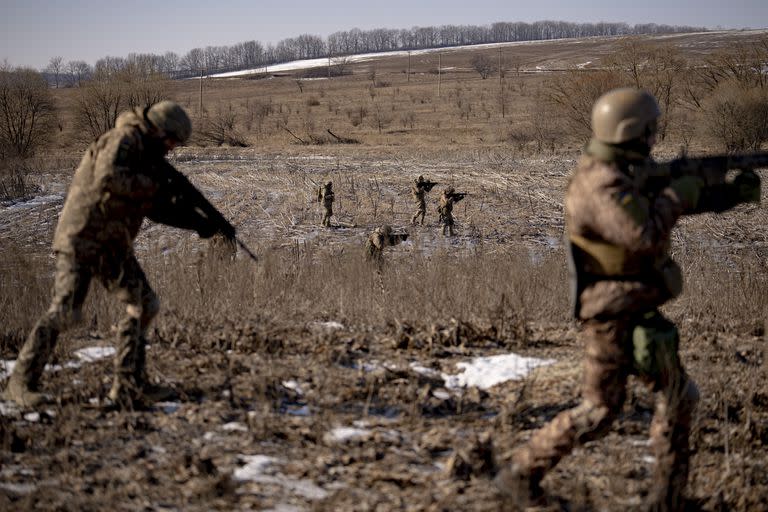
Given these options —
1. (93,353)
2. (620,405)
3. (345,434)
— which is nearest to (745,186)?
(620,405)

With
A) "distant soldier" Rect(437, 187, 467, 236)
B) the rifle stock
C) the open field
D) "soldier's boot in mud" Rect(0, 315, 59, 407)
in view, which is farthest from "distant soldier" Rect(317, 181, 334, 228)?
the rifle stock

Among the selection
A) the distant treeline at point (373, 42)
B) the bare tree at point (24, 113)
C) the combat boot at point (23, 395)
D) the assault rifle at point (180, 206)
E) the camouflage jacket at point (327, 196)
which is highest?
the distant treeline at point (373, 42)

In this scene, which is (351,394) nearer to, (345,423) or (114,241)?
(345,423)

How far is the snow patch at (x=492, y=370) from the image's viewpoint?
184 inches

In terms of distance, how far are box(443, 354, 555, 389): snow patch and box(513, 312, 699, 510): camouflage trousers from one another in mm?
1433

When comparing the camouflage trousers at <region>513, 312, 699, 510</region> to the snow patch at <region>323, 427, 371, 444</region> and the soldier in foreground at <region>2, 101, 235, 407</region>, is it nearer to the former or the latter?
the snow patch at <region>323, 427, 371, 444</region>

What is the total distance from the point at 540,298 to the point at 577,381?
7.29 ft

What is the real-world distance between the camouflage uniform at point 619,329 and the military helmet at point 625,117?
0.22ft

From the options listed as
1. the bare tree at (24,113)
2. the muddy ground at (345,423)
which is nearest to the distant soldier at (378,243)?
the muddy ground at (345,423)

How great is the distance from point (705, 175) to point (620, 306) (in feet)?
2.54

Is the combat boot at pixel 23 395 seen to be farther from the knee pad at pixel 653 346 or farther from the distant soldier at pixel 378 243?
the distant soldier at pixel 378 243

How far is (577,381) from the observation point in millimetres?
4609

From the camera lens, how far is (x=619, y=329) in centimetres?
306

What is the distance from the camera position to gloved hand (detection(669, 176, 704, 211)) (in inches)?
120
